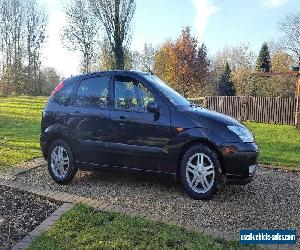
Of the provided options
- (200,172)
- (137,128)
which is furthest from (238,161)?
(137,128)

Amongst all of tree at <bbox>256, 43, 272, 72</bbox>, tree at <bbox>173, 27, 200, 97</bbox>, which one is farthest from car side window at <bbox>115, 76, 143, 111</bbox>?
tree at <bbox>256, 43, 272, 72</bbox>

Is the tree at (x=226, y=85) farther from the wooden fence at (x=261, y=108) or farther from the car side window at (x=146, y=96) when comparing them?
the car side window at (x=146, y=96)

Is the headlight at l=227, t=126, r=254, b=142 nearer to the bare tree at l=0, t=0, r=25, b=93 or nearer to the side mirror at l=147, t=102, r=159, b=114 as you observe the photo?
the side mirror at l=147, t=102, r=159, b=114

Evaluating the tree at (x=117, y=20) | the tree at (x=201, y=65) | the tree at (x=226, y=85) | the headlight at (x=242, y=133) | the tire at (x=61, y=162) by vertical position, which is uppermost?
the tree at (x=117, y=20)

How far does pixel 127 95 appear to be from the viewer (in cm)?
618

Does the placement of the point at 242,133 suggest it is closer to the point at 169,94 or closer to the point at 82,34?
the point at 169,94

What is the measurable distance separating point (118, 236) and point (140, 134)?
1999 mm

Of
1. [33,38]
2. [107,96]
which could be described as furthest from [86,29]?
[107,96]

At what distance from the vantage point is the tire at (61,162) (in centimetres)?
652

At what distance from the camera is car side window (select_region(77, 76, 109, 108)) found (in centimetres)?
636

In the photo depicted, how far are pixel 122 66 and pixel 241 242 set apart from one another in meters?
27.5

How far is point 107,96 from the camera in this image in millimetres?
6316

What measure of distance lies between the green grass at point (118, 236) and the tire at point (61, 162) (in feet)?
5.81

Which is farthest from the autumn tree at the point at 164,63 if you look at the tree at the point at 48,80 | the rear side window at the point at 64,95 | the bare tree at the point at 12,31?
the rear side window at the point at 64,95
